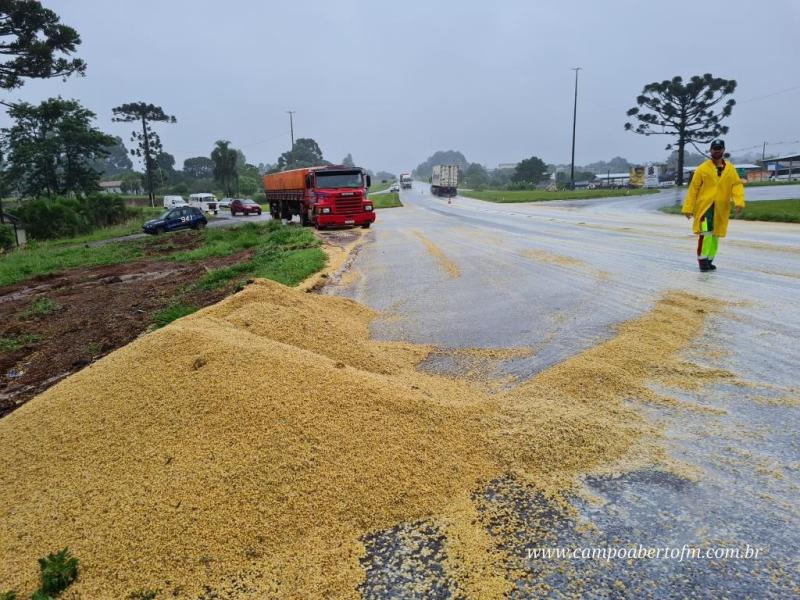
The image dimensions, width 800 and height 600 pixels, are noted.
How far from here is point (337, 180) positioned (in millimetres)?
21766

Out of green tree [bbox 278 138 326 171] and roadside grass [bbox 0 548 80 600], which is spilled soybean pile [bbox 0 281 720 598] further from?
green tree [bbox 278 138 326 171]

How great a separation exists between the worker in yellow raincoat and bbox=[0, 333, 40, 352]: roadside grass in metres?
9.74

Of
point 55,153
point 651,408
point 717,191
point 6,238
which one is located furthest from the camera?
point 55,153

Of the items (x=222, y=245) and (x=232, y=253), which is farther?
(x=222, y=245)

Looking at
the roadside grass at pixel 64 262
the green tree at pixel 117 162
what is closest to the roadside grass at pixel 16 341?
the roadside grass at pixel 64 262

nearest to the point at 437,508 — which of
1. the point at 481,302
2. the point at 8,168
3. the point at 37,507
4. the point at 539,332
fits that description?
the point at 37,507

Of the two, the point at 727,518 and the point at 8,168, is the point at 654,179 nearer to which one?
the point at 8,168

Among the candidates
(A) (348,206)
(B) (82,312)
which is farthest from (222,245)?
(B) (82,312)

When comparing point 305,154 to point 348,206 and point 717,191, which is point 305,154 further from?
point 717,191

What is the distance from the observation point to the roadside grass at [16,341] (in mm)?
7645

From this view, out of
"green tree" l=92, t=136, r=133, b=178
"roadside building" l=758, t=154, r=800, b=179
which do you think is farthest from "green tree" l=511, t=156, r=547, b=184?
"green tree" l=92, t=136, r=133, b=178

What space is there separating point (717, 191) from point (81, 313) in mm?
10477

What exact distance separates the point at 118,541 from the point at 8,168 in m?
69.1

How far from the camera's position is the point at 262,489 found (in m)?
2.72
